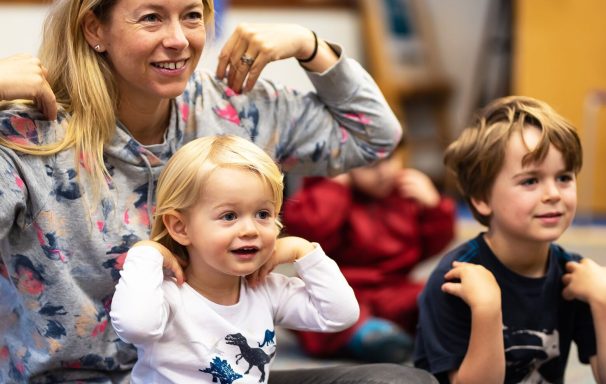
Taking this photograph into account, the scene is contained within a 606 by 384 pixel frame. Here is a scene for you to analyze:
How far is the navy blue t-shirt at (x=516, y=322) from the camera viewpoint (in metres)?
1.49

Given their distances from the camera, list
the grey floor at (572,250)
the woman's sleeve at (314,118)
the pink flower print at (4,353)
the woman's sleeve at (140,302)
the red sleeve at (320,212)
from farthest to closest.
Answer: the red sleeve at (320,212), the grey floor at (572,250), the woman's sleeve at (314,118), the pink flower print at (4,353), the woman's sleeve at (140,302)

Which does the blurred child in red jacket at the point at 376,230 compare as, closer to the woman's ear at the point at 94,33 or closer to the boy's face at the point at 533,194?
the boy's face at the point at 533,194

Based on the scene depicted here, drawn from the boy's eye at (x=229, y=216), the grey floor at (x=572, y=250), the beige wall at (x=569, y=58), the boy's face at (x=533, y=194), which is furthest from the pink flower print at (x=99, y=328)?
the beige wall at (x=569, y=58)

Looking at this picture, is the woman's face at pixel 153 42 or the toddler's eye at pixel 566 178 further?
the toddler's eye at pixel 566 178

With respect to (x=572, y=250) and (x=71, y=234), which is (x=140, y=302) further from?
(x=572, y=250)

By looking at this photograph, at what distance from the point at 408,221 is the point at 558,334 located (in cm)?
107

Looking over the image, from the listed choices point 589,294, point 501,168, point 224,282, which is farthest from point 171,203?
point 589,294

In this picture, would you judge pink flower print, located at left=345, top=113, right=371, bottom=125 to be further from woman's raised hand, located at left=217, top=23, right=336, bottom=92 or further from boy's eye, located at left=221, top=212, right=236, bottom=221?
boy's eye, located at left=221, top=212, right=236, bottom=221

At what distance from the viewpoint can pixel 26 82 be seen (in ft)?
3.97

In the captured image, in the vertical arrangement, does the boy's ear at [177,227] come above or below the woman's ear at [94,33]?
below

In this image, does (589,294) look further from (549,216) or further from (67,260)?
(67,260)

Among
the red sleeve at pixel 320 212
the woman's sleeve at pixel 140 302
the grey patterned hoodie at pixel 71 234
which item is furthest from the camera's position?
the red sleeve at pixel 320 212

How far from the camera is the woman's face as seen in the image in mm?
1303

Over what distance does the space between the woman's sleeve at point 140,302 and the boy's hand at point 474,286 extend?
48cm
